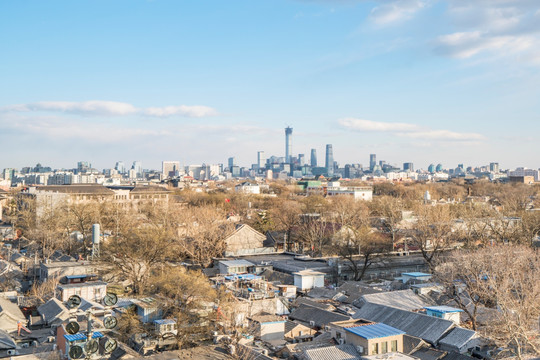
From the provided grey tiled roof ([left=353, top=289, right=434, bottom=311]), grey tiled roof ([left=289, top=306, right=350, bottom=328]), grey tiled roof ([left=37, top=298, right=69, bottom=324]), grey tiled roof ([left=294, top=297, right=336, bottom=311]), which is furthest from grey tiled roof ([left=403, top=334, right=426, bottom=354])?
grey tiled roof ([left=37, top=298, right=69, bottom=324])

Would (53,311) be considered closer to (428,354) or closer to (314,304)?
(314,304)

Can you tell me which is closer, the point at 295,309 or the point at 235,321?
the point at 235,321

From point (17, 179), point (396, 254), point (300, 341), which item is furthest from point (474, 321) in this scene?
point (17, 179)

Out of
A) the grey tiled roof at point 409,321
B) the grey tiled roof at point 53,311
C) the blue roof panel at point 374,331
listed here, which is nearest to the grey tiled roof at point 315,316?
the grey tiled roof at point 409,321

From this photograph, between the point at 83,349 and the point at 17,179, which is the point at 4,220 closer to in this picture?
the point at 83,349

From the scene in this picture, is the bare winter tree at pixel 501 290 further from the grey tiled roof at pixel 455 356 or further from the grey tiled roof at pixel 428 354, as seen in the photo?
the grey tiled roof at pixel 428 354

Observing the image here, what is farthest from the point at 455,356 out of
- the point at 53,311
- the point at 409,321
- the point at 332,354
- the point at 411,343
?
the point at 53,311
